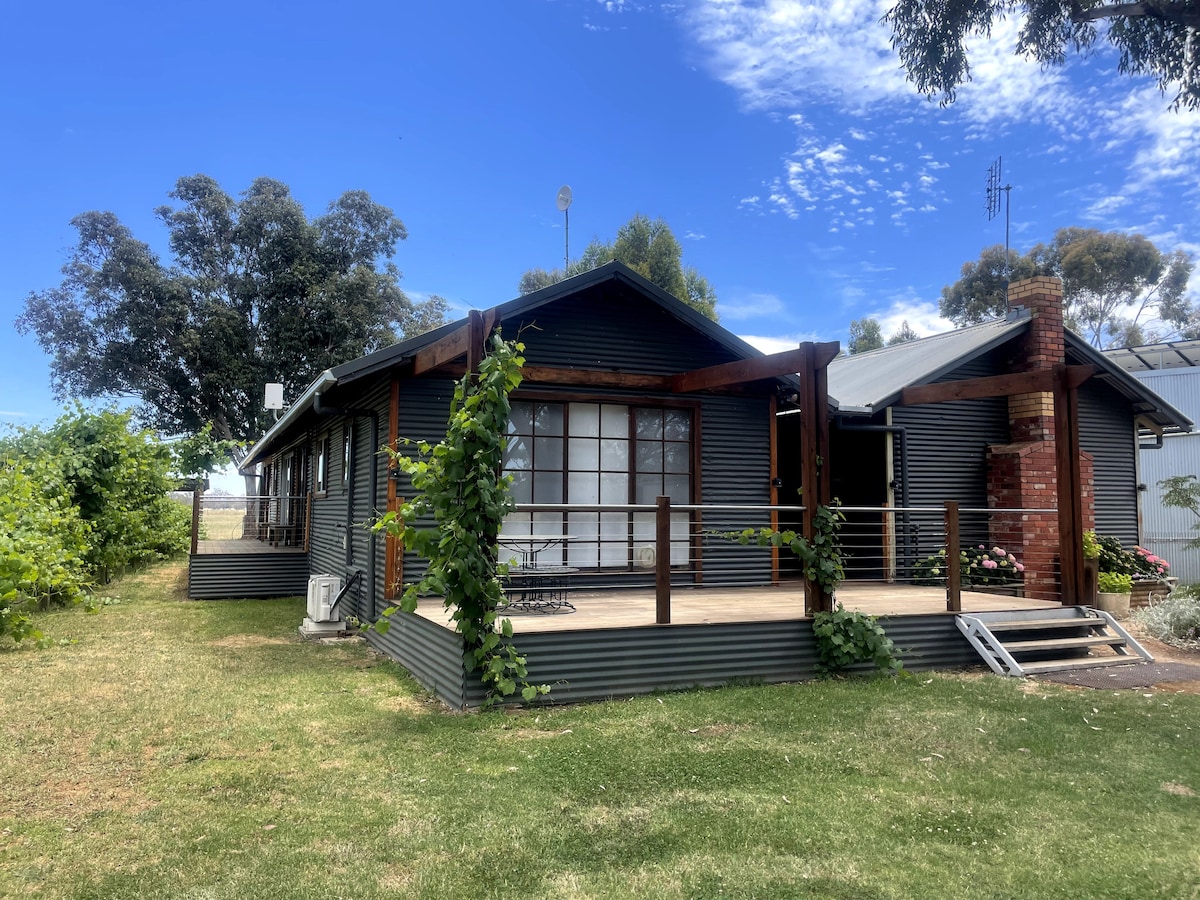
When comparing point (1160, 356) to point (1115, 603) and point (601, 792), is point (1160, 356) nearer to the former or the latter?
point (1115, 603)

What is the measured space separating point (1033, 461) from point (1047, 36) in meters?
5.11

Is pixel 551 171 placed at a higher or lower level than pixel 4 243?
higher

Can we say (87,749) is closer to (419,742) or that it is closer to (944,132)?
(419,742)

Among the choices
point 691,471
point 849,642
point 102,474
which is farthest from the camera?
point 102,474

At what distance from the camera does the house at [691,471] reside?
6.45 metres

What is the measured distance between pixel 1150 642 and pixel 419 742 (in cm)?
779

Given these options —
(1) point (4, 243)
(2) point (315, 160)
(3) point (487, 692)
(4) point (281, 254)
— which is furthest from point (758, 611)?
(1) point (4, 243)

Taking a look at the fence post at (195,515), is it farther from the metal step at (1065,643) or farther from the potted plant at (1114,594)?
the potted plant at (1114,594)

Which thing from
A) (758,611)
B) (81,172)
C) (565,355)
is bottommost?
(758,611)

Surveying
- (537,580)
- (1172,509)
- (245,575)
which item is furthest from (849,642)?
(1172,509)

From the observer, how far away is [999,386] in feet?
26.9

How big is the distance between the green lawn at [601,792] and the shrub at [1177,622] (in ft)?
9.05

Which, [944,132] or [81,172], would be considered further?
[81,172]

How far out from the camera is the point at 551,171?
30.0 meters
